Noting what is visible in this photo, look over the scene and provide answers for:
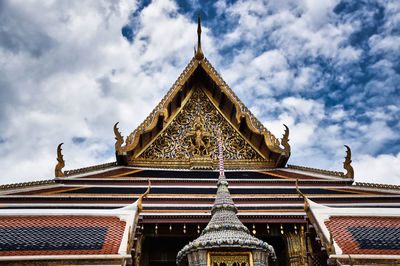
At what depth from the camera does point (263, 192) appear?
6844 mm

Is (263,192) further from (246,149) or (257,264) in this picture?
(257,264)

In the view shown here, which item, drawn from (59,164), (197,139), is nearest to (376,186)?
(197,139)

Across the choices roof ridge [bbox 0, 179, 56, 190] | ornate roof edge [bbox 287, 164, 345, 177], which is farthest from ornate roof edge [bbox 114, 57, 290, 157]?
roof ridge [bbox 0, 179, 56, 190]

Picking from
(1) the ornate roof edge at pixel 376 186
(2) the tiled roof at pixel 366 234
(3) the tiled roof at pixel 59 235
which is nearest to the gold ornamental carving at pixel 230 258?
(3) the tiled roof at pixel 59 235

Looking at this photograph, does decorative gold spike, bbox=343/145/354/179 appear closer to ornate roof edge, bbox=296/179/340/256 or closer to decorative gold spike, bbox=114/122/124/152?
ornate roof edge, bbox=296/179/340/256

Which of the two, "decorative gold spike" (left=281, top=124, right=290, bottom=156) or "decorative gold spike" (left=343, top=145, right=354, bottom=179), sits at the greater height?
"decorative gold spike" (left=281, top=124, right=290, bottom=156)

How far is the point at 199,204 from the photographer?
6172 mm

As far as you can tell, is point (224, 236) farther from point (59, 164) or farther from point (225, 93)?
point (225, 93)

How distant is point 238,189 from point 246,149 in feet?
7.51

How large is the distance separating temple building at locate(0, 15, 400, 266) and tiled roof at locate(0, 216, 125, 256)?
1cm

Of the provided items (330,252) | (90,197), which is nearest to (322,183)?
(330,252)

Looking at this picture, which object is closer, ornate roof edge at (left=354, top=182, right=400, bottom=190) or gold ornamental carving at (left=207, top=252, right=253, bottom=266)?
gold ornamental carving at (left=207, top=252, right=253, bottom=266)

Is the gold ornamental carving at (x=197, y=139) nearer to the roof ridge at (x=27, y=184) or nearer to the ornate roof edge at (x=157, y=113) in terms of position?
the ornate roof edge at (x=157, y=113)

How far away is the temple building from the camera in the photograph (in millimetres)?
3795
